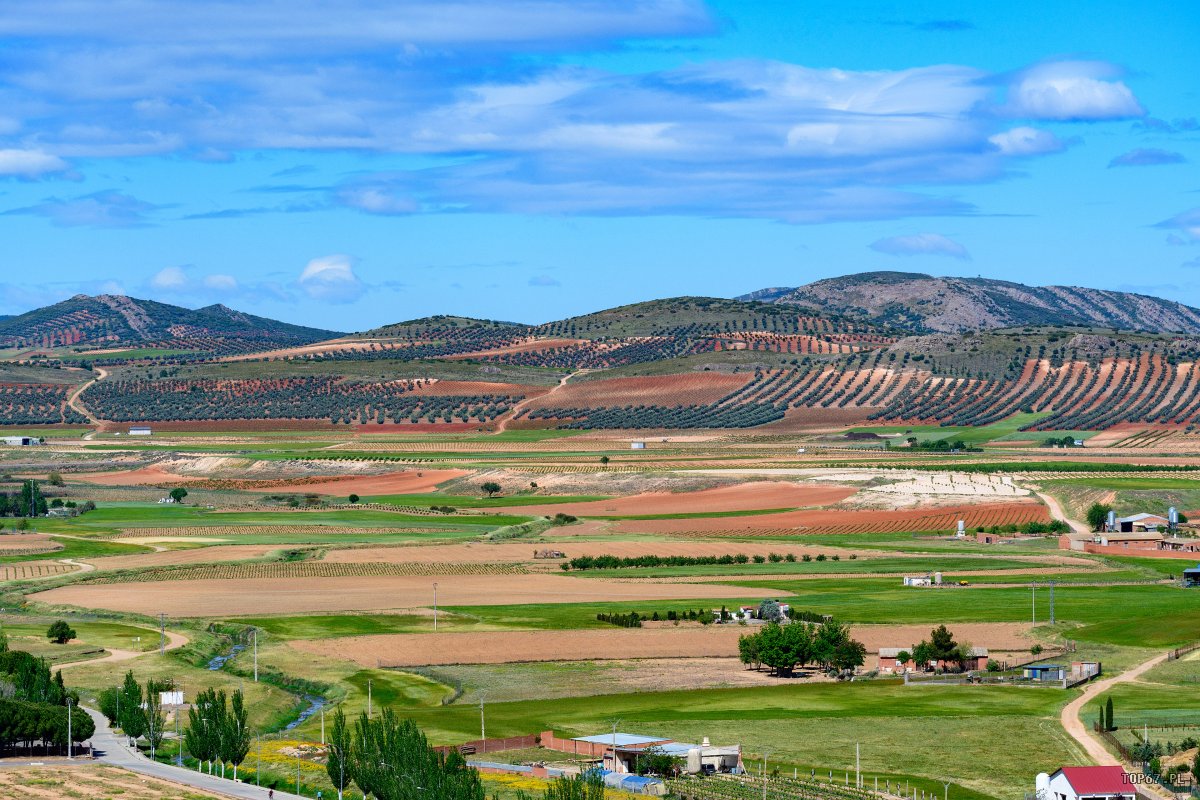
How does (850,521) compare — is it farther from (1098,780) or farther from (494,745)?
(1098,780)

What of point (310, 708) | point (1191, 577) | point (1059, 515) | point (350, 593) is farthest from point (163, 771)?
point (1059, 515)

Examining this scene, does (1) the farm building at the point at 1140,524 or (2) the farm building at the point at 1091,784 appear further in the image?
(1) the farm building at the point at 1140,524

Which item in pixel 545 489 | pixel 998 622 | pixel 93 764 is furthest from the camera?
pixel 545 489

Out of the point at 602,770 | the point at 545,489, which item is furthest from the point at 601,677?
the point at 545,489

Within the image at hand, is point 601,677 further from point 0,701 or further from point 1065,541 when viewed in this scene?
point 1065,541

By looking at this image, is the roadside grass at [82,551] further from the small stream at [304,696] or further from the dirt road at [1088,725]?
the dirt road at [1088,725]

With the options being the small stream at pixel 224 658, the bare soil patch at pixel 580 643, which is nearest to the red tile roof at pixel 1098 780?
the bare soil patch at pixel 580 643

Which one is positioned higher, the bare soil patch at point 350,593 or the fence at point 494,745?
the bare soil patch at point 350,593

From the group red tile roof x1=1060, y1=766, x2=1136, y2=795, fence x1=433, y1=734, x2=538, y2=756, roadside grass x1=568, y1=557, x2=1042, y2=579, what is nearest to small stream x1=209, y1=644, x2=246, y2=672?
fence x1=433, y1=734, x2=538, y2=756
